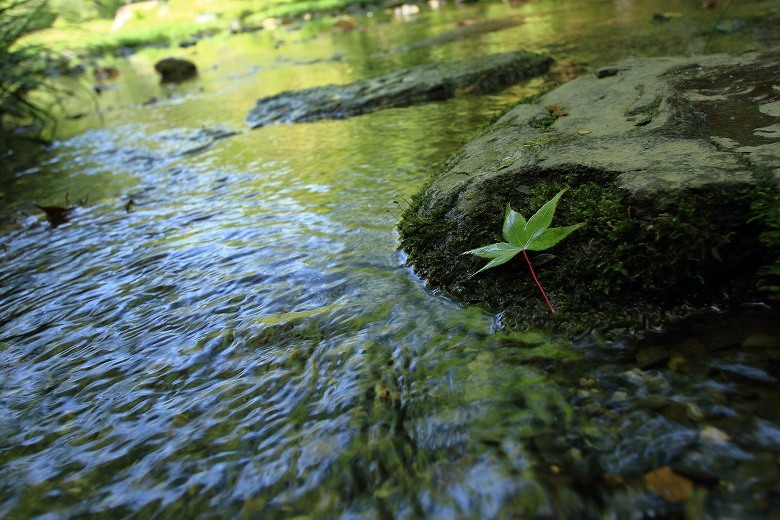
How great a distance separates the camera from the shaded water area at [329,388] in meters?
1.20

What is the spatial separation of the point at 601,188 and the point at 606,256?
0.98ft

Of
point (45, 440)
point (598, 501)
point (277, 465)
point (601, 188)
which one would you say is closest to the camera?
point (598, 501)

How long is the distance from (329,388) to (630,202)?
1191 millimetres

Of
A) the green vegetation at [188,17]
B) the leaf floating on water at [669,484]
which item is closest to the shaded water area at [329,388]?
the leaf floating on water at [669,484]

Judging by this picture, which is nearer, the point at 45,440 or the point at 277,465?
the point at 277,465

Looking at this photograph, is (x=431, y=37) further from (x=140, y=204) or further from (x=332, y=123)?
(x=140, y=204)

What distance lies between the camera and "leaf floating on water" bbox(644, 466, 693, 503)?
3.58 ft

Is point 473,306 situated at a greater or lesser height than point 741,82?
lesser

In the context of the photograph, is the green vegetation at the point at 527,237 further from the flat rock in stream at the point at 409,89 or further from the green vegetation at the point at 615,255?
the flat rock in stream at the point at 409,89

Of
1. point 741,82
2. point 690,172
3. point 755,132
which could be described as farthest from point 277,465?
point 741,82

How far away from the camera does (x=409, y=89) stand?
5.52 m

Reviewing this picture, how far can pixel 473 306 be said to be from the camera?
1.92 m

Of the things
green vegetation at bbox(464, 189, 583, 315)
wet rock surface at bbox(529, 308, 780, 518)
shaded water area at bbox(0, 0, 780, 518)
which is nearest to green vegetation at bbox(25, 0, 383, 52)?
shaded water area at bbox(0, 0, 780, 518)

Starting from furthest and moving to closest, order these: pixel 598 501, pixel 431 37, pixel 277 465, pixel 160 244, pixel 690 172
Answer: pixel 431 37 < pixel 160 244 < pixel 690 172 < pixel 277 465 < pixel 598 501
